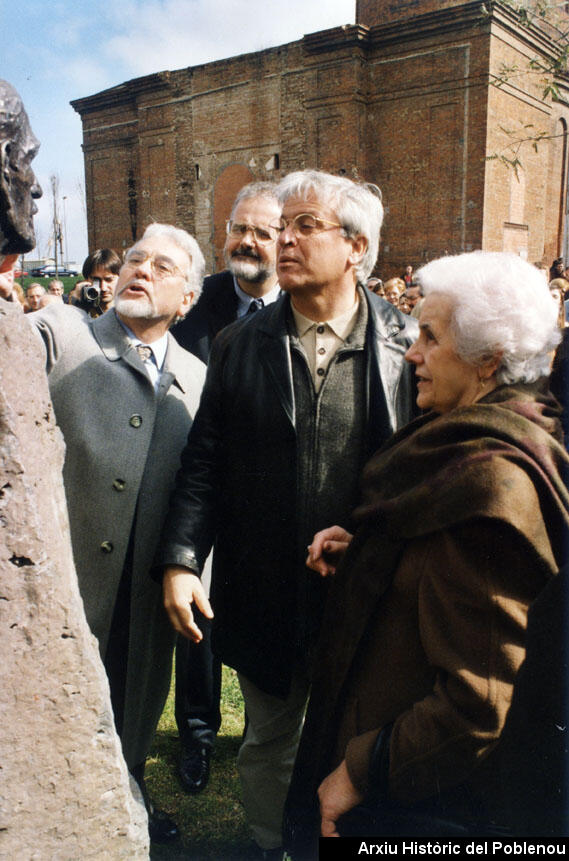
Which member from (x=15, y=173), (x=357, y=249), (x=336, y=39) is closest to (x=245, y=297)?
(x=357, y=249)

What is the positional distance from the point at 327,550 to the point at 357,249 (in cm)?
103

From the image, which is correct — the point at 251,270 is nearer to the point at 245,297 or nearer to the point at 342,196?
the point at 245,297

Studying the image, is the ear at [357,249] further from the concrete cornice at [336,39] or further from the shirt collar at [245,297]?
the concrete cornice at [336,39]

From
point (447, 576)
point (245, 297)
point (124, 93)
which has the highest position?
point (124, 93)

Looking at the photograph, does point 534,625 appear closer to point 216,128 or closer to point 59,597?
point 59,597

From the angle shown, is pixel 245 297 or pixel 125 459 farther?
pixel 245 297

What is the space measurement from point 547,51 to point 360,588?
61.3 ft

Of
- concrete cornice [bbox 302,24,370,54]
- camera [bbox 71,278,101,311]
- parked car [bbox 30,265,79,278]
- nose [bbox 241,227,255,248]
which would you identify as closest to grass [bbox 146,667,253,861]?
camera [bbox 71,278,101,311]

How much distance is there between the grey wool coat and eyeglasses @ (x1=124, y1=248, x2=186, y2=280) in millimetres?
273

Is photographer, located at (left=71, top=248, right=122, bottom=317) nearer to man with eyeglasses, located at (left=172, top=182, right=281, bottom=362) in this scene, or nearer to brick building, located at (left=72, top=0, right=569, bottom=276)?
man with eyeglasses, located at (left=172, top=182, right=281, bottom=362)

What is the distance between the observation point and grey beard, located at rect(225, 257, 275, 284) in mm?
3514

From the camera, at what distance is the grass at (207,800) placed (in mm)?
2701

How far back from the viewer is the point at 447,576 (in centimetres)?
143

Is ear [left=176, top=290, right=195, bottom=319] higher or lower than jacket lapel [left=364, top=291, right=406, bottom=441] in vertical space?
higher
